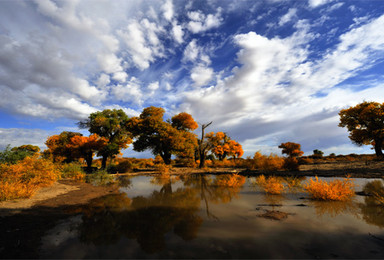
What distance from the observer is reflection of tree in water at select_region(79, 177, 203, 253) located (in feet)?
12.8

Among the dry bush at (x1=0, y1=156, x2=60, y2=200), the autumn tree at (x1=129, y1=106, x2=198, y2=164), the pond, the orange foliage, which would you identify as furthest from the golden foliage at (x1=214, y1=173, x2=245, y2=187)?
the orange foliage

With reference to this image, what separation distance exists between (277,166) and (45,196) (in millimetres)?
19358

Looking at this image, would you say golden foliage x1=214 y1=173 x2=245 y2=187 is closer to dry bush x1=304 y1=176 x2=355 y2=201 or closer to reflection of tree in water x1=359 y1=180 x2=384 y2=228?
dry bush x1=304 y1=176 x2=355 y2=201

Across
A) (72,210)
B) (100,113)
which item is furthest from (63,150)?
(72,210)

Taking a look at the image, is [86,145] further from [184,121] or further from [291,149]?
[291,149]

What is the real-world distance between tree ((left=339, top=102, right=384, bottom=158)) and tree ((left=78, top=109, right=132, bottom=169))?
121 feet

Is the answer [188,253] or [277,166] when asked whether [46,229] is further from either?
[277,166]

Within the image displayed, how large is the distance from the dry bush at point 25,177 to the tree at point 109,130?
15.5 metres

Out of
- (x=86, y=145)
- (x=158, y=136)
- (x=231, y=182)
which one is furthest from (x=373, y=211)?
(x=86, y=145)

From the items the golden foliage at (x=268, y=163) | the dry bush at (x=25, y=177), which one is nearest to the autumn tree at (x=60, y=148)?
the dry bush at (x=25, y=177)

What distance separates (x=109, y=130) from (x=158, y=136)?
830 cm

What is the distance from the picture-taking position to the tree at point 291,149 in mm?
41000

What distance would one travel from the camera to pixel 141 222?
4.89 meters

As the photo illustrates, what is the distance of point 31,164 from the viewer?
10.3 m
